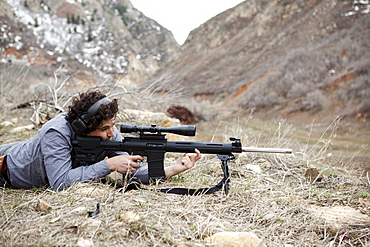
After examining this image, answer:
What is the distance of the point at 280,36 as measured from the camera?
1213 inches

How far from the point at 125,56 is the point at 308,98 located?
5814cm

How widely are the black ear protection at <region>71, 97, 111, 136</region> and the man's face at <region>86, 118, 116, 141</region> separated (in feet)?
0.47

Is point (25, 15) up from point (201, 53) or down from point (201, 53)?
up

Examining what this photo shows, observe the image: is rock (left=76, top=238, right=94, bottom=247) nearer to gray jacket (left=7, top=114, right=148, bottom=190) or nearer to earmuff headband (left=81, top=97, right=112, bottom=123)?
gray jacket (left=7, top=114, right=148, bottom=190)

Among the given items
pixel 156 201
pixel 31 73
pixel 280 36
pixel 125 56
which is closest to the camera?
pixel 156 201

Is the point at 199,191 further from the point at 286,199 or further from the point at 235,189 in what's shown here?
the point at 286,199

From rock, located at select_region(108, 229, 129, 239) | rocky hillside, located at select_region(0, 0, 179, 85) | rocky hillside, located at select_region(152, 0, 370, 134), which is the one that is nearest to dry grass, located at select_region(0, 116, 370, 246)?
rock, located at select_region(108, 229, 129, 239)

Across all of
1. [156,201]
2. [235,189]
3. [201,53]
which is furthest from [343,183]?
[201,53]

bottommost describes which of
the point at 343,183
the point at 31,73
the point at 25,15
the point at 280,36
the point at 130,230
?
the point at 343,183

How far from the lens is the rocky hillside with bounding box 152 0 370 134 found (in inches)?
583

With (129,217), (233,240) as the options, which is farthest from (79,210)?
A: (233,240)

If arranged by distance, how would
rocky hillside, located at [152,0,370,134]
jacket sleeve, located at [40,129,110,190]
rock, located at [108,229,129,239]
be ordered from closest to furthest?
rock, located at [108,229,129,239], jacket sleeve, located at [40,129,110,190], rocky hillside, located at [152,0,370,134]

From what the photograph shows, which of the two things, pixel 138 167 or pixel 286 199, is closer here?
pixel 286 199

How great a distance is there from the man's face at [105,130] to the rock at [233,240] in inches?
65.6
